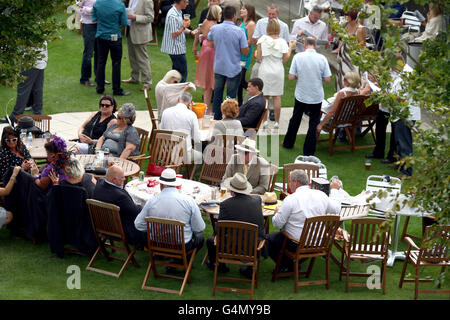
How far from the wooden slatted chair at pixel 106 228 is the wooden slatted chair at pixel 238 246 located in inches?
41.0

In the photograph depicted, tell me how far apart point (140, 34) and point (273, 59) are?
124 inches

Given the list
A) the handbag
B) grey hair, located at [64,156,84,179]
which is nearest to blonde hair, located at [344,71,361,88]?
the handbag

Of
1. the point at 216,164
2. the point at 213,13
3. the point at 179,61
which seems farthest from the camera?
the point at 179,61

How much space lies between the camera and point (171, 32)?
13.1 meters

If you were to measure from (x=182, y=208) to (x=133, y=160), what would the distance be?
259 centimetres

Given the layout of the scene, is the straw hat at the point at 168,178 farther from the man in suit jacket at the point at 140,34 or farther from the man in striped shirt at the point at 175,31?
the man in suit jacket at the point at 140,34

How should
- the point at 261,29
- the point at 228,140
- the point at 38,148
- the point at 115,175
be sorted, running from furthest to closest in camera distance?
1. the point at 261,29
2. the point at 228,140
3. the point at 38,148
4. the point at 115,175

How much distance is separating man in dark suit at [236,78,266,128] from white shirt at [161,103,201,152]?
3.06ft

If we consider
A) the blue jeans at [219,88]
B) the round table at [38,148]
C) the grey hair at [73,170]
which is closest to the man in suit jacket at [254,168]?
the grey hair at [73,170]

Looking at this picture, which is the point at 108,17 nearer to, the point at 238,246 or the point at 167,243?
the point at 167,243

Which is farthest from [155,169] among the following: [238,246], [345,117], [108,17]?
[108,17]

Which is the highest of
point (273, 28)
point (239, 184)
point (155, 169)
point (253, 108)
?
point (273, 28)

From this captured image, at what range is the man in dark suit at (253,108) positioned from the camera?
10531mm

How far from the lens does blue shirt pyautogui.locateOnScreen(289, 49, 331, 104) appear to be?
11.1 m
